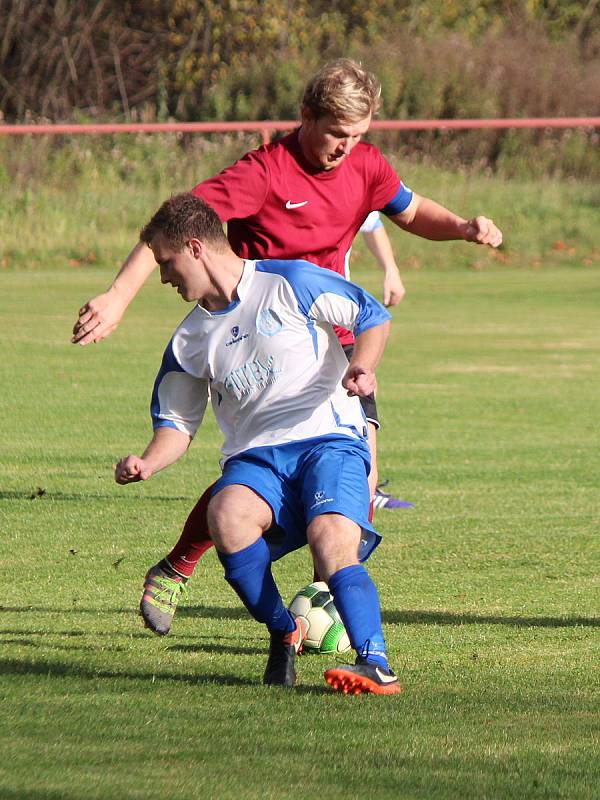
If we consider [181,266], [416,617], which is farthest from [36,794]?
[416,617]

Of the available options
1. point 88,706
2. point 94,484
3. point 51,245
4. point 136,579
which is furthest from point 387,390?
point 51,245

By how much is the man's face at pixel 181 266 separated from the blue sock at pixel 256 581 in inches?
31.3

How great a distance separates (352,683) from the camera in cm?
442

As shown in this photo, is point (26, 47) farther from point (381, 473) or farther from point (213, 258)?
point (213, 258)

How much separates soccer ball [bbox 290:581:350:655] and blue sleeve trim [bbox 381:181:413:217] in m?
1.51

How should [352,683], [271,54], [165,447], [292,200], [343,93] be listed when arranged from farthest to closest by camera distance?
[271,54] < [292,200] < [343,93] < [165,447] < [352,683]

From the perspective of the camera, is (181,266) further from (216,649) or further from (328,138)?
(216,649)

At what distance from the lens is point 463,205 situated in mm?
24234

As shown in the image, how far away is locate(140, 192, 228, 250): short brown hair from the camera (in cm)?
477

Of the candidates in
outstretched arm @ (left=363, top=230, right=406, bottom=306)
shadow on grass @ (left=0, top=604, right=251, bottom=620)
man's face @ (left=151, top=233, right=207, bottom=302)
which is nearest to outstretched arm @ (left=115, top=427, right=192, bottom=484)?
man's face @ (left=151, top=233, right=207, bottom=302)

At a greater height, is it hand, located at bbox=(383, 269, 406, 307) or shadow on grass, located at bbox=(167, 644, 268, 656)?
shadow on grass, located at bbox=(167, 644, 268, 656)

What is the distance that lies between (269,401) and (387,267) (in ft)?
12.0

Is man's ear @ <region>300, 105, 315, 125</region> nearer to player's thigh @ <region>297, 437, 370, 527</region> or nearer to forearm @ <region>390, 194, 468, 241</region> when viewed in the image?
forearm @ <region>390, 194, 468, 241</region>

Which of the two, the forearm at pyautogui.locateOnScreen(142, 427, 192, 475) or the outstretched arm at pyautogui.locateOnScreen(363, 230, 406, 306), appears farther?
the outstretched arm at pyautogui.locateOnScreen(363, 230, 406, 306)
